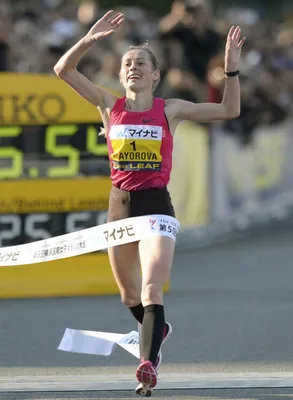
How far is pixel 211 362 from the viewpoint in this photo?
7.79 metres

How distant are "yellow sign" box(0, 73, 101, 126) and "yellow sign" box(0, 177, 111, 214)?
591 mm

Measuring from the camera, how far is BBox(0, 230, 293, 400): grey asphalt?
7.48m

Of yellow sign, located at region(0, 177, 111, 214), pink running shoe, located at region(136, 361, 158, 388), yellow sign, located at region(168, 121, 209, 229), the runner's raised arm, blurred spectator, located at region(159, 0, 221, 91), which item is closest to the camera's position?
pink running shoe, located at region(136, 361, 158, 388)

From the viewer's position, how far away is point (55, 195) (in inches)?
439

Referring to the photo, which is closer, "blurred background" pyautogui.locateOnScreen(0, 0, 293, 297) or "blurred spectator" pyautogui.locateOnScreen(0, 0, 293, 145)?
"blurred background" pyautogui.locateOnScreen(0, 0, 293, 297)

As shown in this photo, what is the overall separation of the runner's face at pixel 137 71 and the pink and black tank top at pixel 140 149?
17 cm

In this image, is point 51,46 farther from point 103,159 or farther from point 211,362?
point 211,362

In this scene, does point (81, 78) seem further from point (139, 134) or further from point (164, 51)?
point (164, 51)

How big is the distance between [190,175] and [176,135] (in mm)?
723

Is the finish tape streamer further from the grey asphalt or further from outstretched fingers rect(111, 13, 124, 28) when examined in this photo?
outstretched fingers rect(111, 13, 124, 28)

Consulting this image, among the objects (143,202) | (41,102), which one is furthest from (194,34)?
(143,202)

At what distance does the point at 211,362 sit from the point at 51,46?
313 inches

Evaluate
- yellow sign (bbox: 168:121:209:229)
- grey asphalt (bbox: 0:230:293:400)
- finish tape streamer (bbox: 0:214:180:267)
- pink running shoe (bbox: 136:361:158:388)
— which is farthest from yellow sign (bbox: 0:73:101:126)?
pink running shoe (bbox: 136:361:158:388)

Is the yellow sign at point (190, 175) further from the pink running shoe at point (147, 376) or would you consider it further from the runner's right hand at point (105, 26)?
the pink running shoe at point (147, 376)
